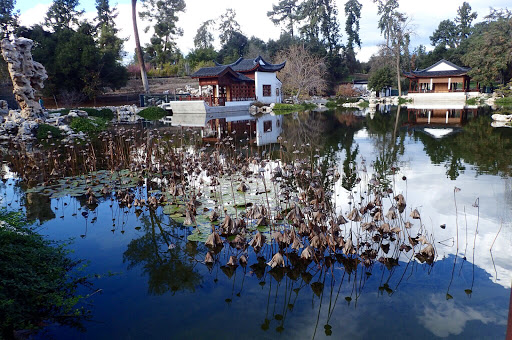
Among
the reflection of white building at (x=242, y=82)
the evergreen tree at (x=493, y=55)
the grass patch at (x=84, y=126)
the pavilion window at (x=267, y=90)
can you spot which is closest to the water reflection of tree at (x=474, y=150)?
the grass patch at (x=84, y=126)

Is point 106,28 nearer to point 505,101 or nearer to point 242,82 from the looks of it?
point 242,82

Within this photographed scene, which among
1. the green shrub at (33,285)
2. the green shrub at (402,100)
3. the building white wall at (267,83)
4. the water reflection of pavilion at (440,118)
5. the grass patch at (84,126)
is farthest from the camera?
the green shrub at (402,100)

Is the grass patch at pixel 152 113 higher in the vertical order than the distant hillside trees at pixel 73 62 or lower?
lower

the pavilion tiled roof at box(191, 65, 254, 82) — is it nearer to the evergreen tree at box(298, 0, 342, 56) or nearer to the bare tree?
the bare tree

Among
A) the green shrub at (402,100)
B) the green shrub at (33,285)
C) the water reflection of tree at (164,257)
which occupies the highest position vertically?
the green shrub at (402,100)

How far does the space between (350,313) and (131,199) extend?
4.21 meters

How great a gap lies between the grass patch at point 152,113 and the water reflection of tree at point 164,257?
23641mm

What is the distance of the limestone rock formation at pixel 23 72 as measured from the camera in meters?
17.0

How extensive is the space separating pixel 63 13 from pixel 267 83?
19808 mm

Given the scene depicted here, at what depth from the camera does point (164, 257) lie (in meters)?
4.41

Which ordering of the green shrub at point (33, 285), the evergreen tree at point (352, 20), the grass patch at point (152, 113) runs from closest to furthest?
the green shrub at point (33, 285), the grass patch at point (152, 113), the evergreen tree at point (352, 20)

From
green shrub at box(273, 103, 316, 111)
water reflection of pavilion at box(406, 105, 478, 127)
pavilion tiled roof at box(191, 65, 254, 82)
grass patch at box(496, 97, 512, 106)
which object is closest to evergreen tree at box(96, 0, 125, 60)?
pavilion tiled roof at box(191, 65, 254, 82)

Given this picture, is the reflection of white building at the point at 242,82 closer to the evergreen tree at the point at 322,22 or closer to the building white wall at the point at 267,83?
the building white wall at the point at 267,83

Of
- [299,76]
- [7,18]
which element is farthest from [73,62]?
[299,76]
